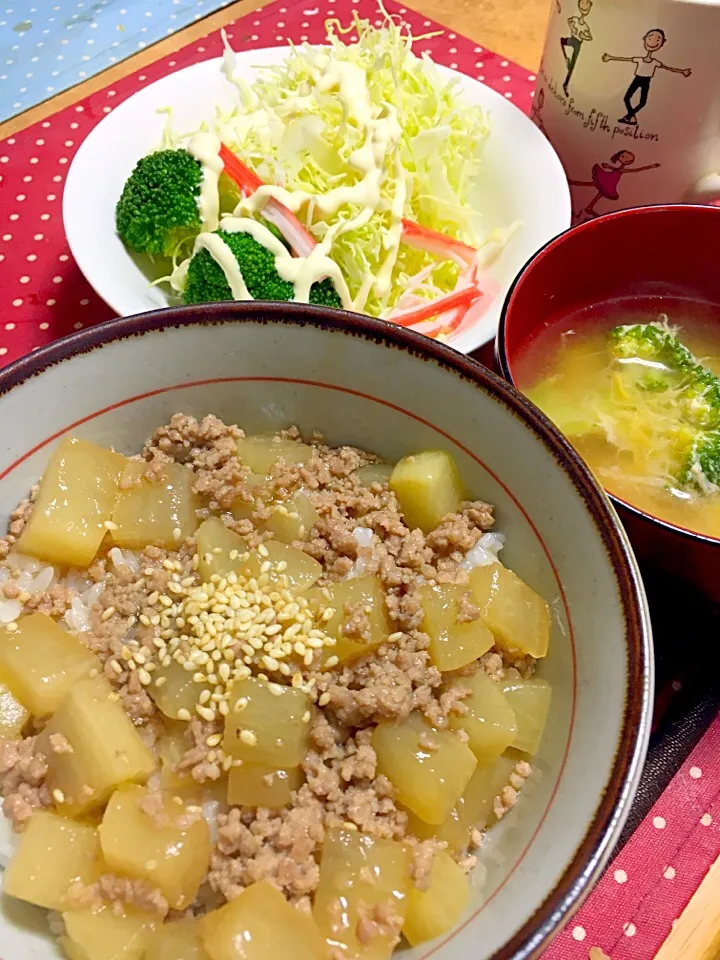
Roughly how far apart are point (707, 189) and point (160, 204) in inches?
60.1

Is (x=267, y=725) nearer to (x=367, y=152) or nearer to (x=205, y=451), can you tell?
(x=205, y=451)

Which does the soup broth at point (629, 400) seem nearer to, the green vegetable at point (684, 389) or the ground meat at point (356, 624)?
the green vegetable at point (684, 389)

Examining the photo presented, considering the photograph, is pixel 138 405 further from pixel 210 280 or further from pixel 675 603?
pixel 675 603

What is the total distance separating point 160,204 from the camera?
214 centimetres

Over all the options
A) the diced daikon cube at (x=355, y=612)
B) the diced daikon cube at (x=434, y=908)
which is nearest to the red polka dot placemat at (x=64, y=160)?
the diced daikon cube at (x=355, y=612)

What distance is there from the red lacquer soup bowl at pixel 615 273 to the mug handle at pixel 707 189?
1.14ft

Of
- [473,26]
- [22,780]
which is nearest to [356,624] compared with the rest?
[22,780]

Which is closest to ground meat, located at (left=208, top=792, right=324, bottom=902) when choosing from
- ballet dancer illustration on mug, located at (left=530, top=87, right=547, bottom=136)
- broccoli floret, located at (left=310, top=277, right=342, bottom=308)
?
broccoli floret, located at (left=310, top=277, right=342, bottom=308)

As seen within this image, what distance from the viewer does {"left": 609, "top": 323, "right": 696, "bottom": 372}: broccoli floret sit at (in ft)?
6.12

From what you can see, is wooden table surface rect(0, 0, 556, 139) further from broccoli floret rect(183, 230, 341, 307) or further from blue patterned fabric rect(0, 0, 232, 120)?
broccoli floret rect(183, 230, 341, 307)

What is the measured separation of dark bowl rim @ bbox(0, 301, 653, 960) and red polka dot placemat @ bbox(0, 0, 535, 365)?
876 mm

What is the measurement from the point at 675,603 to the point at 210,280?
4.59ft

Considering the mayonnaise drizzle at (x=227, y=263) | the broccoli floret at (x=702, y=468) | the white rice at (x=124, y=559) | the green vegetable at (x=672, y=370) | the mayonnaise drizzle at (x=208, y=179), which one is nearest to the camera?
the white rice at (x=124, y=559)

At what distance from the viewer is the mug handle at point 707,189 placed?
2.11 m
